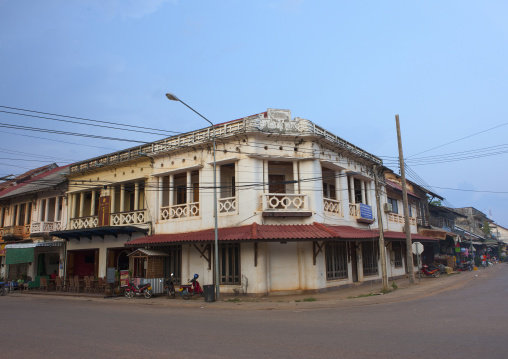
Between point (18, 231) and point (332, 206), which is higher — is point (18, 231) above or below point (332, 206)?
below

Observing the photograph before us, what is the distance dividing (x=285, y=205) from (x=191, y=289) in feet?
21.1

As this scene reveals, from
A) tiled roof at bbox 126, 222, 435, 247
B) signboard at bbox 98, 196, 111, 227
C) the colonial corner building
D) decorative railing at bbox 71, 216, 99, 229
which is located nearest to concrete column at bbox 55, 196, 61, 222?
the colonial corner building

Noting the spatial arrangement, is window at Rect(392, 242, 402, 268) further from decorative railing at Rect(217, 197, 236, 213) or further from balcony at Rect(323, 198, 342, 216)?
decorative railing at Rect(217, 197, 236, 213)

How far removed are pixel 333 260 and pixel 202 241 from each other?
7525 millimetres

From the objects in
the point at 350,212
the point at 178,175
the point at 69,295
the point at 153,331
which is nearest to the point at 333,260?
the point at 350,212

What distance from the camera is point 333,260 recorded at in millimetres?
21734

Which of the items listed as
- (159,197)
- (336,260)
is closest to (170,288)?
(159,197)

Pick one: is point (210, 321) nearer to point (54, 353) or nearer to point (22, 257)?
point (54, 353)

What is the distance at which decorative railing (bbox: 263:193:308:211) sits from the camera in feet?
65.5

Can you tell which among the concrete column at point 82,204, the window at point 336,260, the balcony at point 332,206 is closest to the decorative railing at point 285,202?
the balcony at point 332,206

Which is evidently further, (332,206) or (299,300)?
(332,206)

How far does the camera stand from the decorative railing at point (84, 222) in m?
26.9

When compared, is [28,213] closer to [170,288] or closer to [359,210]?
[170,288]

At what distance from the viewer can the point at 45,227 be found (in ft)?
96.8
